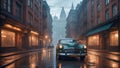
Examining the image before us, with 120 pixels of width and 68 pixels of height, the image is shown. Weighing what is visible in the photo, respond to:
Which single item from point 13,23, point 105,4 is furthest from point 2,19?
point 105,4

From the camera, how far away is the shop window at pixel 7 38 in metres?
23.2

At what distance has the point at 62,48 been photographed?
709 inches

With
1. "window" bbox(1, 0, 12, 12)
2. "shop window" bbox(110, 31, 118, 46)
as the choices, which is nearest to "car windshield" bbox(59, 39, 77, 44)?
"window" bbox(1, 0, 12, 12)

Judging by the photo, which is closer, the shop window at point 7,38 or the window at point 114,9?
the shop window at point 7,38

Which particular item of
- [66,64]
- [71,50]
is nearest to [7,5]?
[71,50]

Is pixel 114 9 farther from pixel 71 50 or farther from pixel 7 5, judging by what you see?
pixel 71 50

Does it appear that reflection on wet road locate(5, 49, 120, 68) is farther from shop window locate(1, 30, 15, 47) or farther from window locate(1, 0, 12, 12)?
window locate(1, 0, 12, 12)

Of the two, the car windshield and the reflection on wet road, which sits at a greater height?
the car windshield

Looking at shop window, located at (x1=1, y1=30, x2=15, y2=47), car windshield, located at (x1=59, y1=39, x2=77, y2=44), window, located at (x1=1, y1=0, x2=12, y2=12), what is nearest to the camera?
car windshield, located at (x1=59, y1=39, x2=77, y2=44)

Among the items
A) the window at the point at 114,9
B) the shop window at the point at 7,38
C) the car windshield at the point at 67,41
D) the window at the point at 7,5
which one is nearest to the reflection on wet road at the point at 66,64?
the car windshield at the point at 67,41

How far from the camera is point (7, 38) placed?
2492 cm

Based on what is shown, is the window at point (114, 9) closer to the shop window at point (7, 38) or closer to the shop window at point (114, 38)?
the shop window at point (114, 38)

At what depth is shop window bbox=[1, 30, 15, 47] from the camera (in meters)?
23.2

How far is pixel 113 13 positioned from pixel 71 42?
1378cm
